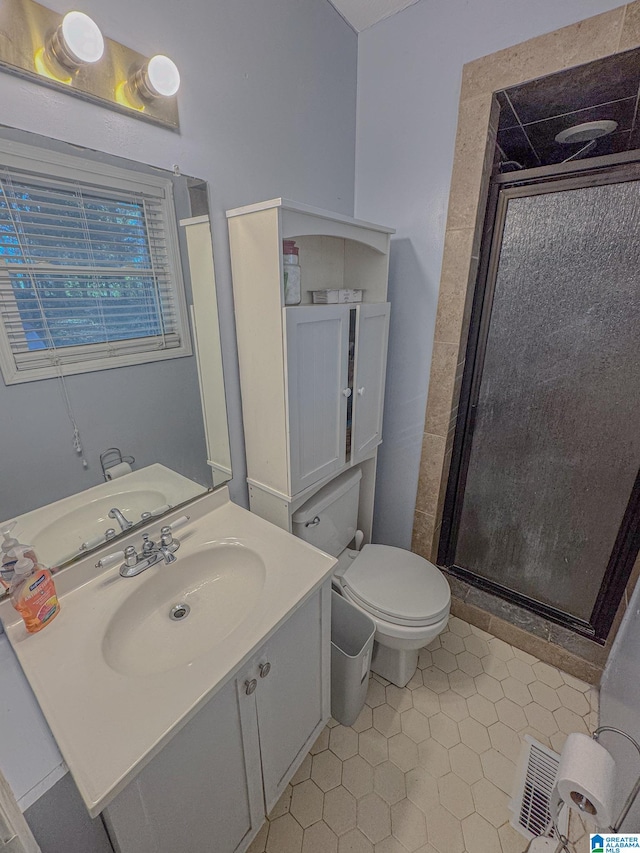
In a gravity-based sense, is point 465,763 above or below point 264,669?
below

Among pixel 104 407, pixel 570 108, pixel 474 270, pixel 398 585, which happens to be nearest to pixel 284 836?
pixel 398 585

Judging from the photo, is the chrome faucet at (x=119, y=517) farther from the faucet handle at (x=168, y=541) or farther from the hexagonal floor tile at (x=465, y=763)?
the hexagonal floor tile at (x=465, y=763)

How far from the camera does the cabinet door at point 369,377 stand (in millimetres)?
1387

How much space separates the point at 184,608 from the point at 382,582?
0.79 meters

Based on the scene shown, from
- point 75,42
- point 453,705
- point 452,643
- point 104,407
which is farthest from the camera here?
point 452,643

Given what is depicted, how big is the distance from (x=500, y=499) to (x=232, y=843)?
1.47 meters

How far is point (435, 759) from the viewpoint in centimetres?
130

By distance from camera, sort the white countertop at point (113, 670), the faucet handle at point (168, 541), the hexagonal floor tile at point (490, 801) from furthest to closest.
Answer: the hexagonal floor tile at point (490, 801) → the faucet handle at point (168, 541) → the white countertop at point (113, 670)

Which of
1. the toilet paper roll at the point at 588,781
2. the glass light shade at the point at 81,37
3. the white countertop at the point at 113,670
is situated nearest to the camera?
the white countertop at the point at 113,670

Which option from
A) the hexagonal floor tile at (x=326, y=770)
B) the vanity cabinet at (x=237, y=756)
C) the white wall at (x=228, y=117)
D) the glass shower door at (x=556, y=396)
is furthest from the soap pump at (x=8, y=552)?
the glass shower door at (x=556, y=396)

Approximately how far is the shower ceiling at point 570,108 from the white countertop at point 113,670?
1.62 m

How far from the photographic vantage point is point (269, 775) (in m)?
1.01

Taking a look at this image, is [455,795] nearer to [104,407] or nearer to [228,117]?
[104,407]

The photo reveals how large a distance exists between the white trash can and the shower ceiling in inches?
72.1
